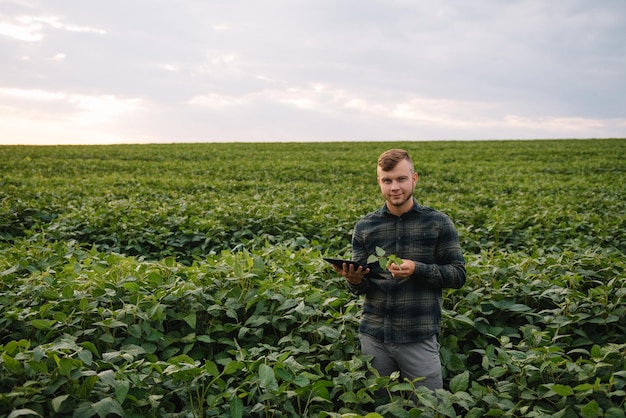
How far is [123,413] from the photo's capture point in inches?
98.9

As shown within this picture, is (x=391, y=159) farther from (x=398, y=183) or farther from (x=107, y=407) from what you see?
(x=107, y=407)

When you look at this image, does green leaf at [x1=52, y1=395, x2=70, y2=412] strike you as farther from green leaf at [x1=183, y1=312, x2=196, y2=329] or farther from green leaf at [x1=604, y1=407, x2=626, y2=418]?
green leaf at [x1=604, y1=407, x2=626, y2=418]

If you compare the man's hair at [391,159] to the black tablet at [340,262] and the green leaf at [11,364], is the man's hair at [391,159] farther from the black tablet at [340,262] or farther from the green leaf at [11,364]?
the green leaf at [11,364]

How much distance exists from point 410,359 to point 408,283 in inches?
19.7

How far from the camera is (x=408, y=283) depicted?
3.16m

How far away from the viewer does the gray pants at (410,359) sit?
3123 mm

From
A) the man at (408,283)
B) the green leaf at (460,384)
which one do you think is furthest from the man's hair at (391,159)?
the green leaf at (460,384)

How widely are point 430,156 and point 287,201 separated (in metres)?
15.4

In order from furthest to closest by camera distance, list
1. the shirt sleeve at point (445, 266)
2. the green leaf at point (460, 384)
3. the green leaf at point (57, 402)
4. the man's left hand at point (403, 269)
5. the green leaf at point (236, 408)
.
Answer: the shirt sleeve at point (445, 266) → the man's left hand at point (403, 269) → the green leaf at point (460, 384) → the green leaf at point (236, 408) → the green leaf at point (57, 402)

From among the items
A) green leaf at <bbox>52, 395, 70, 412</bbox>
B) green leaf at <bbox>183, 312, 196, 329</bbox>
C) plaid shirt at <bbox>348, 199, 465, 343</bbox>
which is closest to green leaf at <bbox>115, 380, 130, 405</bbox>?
green leaf at <bbox>52, 395, 70, 412</bbox>

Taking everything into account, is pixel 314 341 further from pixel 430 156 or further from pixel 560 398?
pixel 430 156

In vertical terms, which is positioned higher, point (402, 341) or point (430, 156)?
point (430, 156)

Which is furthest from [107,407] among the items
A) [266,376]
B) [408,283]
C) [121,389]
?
[408,283]

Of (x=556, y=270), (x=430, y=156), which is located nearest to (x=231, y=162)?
(x=430, y=156)
